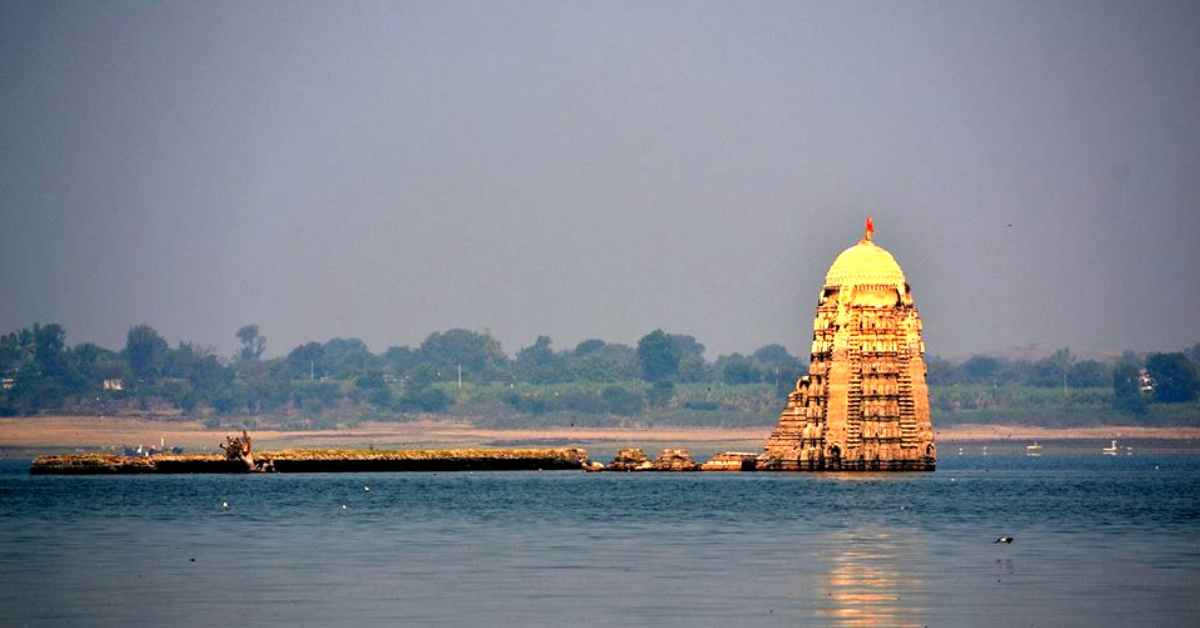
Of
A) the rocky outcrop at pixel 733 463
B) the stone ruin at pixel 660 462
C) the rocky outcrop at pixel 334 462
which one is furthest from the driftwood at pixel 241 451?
the rocky outcrop at pixel 733 463

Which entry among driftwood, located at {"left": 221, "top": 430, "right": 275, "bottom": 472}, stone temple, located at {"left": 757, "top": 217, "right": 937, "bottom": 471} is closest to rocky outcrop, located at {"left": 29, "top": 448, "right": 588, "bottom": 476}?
driftwood, located at {"left": 221, "top": 430, "right": 275, "bottom": 472}

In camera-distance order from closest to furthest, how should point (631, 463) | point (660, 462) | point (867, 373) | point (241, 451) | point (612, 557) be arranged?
1. point (612, 557)
2. point (867, 373)
3. point (660, 462)
4. point (631, 463)
5. point (241, 451)

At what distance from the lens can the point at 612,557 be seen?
74.2m

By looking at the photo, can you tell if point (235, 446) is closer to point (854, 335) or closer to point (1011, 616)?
point (854, 335)

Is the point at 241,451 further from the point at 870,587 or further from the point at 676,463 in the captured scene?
the point at 870,587

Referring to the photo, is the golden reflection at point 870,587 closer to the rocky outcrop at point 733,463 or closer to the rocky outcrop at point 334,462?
the rocky outcrop at point 733,463

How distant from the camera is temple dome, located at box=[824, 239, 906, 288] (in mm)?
133500

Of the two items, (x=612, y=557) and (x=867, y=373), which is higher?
(x=867, y=373)

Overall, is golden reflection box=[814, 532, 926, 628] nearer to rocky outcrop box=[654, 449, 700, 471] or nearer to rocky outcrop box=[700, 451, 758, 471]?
rocky outcrop box=[700, 451, 758, 471]

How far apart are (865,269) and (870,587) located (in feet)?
233

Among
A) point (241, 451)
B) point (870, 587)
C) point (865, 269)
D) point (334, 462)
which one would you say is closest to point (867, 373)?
point (865, 269)

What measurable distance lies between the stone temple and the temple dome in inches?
2.2

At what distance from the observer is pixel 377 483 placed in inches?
5763

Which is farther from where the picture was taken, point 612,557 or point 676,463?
point 676,463
